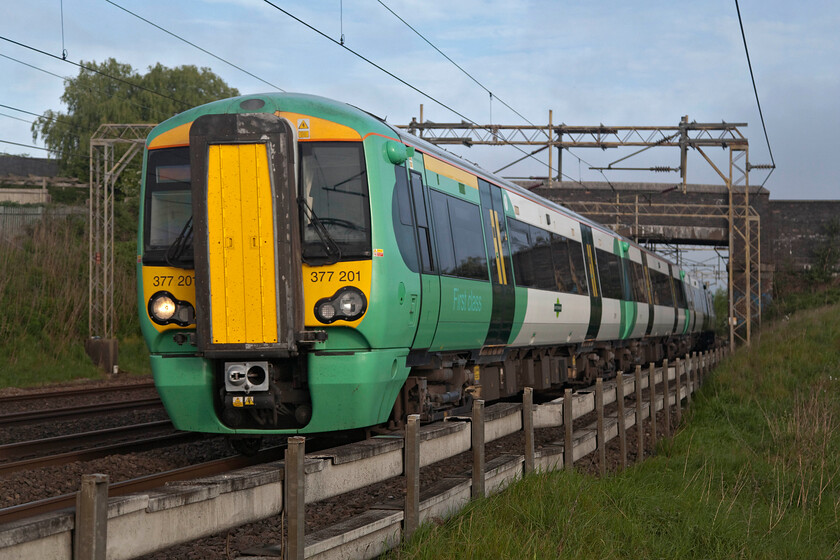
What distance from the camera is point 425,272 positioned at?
27.9ft

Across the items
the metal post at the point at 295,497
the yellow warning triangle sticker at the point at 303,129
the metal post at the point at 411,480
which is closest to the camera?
the metal post at the point at 295,497

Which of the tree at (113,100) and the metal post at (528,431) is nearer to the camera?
the metal post at (528,431)

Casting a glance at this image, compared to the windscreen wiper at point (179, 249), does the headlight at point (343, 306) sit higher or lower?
lower

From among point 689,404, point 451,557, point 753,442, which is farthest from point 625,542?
point 689,404

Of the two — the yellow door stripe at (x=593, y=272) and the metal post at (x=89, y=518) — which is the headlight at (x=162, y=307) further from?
the yellow door stripe at (x=593, y=272)

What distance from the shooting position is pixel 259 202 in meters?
7.30

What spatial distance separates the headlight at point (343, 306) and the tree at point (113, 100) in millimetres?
51545

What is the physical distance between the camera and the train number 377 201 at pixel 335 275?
750 cm

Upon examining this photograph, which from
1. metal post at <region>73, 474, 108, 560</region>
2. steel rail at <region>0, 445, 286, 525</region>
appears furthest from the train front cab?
metal post at <region>73, 474, 108, 560</region>

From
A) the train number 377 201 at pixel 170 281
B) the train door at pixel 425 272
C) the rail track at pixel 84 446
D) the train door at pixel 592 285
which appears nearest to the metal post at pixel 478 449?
the train door at pixel 425 272

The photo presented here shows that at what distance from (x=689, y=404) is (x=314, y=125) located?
9.44m

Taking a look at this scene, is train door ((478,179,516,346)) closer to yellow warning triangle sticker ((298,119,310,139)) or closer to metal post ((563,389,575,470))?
metal post ((563,389,575,470))

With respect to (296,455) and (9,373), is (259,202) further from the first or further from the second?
(9,373)

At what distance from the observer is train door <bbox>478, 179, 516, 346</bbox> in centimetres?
1073
